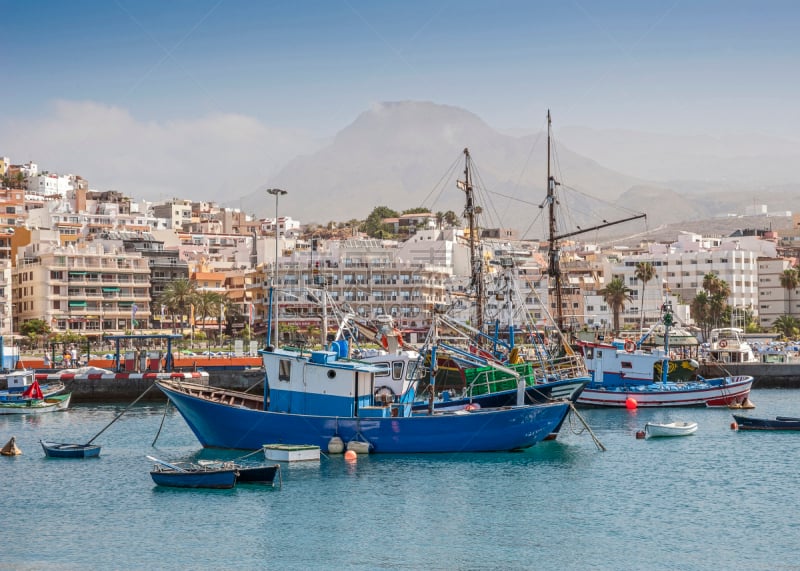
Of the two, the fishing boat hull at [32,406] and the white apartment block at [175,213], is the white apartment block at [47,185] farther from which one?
the fishing boat hull at [32,406]

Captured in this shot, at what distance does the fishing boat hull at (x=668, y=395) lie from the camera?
6725 centimetres

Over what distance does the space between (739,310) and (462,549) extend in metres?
110

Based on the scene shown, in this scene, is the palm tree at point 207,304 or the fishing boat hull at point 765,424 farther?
the palm tree at point 207,304

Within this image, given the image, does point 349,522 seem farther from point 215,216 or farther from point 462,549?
point 215,216

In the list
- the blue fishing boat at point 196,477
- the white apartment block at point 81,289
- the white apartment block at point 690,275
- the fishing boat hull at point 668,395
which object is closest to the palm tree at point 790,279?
the white apartment block at point 690,275

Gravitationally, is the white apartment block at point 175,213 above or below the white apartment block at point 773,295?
above

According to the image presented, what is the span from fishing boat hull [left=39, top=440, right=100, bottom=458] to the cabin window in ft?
25.3

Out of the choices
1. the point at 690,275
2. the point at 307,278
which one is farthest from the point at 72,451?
the point at 690,275

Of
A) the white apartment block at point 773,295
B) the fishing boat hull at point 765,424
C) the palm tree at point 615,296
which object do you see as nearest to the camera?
the fishing boat hull at point 765,424

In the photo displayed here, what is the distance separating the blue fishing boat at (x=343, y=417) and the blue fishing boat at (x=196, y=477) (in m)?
6.23

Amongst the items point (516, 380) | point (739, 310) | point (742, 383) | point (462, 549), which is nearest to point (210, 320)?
point (739, 310)

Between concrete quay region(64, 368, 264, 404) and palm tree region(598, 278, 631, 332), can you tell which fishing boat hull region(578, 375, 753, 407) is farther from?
palm tree region(598, 278, 631, 332)

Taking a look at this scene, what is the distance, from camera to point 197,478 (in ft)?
125

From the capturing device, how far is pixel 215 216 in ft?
637
